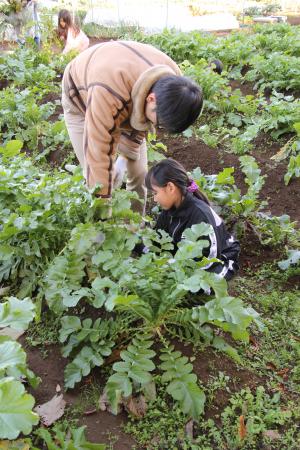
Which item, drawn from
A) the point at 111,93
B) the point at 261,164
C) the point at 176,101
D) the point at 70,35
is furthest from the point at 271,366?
the point at 70,35

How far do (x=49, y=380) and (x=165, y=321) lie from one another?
28.0 inches

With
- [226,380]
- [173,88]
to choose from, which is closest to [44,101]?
[173,88]

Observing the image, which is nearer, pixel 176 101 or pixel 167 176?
pixel 176 101

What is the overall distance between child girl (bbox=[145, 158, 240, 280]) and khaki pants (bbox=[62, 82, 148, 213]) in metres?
0.67

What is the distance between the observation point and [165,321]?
2611mm

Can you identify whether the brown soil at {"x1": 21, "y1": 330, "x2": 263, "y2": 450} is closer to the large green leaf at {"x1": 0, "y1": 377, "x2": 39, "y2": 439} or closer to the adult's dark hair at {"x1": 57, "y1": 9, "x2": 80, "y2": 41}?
the large green leaf at {"x1": 0, "y1": 377, "x2": 39, "y2": 439}

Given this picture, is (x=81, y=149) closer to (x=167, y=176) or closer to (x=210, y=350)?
(x=167, y=176)

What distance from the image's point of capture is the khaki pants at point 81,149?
3412 mm

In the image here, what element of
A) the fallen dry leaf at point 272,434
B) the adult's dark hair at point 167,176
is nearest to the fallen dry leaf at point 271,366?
the fallen dry leaf at point 272,434

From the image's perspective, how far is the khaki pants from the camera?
3412 mm

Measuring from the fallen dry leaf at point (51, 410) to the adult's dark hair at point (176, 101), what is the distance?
157cm

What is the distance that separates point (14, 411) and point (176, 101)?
167cm

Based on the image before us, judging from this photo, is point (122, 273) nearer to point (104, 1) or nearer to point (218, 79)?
point (218, 79)

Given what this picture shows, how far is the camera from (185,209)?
2998 mm
